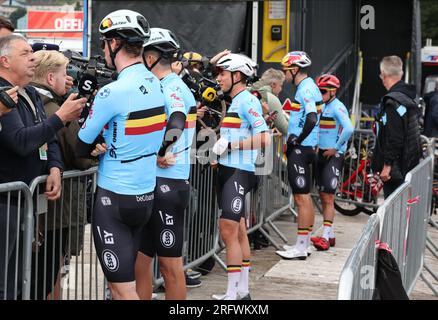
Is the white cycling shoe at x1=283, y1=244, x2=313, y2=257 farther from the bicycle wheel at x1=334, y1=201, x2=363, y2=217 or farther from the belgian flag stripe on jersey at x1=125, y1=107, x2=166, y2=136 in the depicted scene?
the belgian flag stripe on jersey at x1=125, y1=107, x2=166, y2=136

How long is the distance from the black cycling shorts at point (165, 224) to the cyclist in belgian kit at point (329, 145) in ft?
13.8

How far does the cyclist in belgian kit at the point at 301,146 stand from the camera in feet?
28.1

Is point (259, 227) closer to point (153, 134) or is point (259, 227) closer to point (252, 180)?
point (252, 180)

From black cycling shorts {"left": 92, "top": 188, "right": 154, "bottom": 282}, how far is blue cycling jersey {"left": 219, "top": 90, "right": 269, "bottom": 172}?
2.15 meters

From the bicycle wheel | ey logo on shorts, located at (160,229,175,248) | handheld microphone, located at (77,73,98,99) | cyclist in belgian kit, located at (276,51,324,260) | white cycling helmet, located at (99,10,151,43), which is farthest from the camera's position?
the bicycle wheel

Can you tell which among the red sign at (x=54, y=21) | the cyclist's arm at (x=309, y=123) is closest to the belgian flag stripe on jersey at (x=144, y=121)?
the cyclist's arm at (x=309, y=123)

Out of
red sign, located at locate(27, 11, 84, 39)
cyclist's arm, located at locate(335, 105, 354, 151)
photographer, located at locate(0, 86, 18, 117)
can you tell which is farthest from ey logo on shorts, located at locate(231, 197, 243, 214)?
red sign, located at locate(27, 11, 84, 39)

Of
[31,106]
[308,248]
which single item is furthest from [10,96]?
[308,248]

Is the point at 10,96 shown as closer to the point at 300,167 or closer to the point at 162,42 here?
the point at 162,42

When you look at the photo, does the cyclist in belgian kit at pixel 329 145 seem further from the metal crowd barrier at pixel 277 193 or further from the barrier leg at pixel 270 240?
the metal crowd barrier at pixel 277 193

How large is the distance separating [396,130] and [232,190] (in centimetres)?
231

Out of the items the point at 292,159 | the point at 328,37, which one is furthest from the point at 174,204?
the point at 328,37

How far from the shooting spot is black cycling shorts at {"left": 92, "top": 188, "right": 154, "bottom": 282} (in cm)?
446
